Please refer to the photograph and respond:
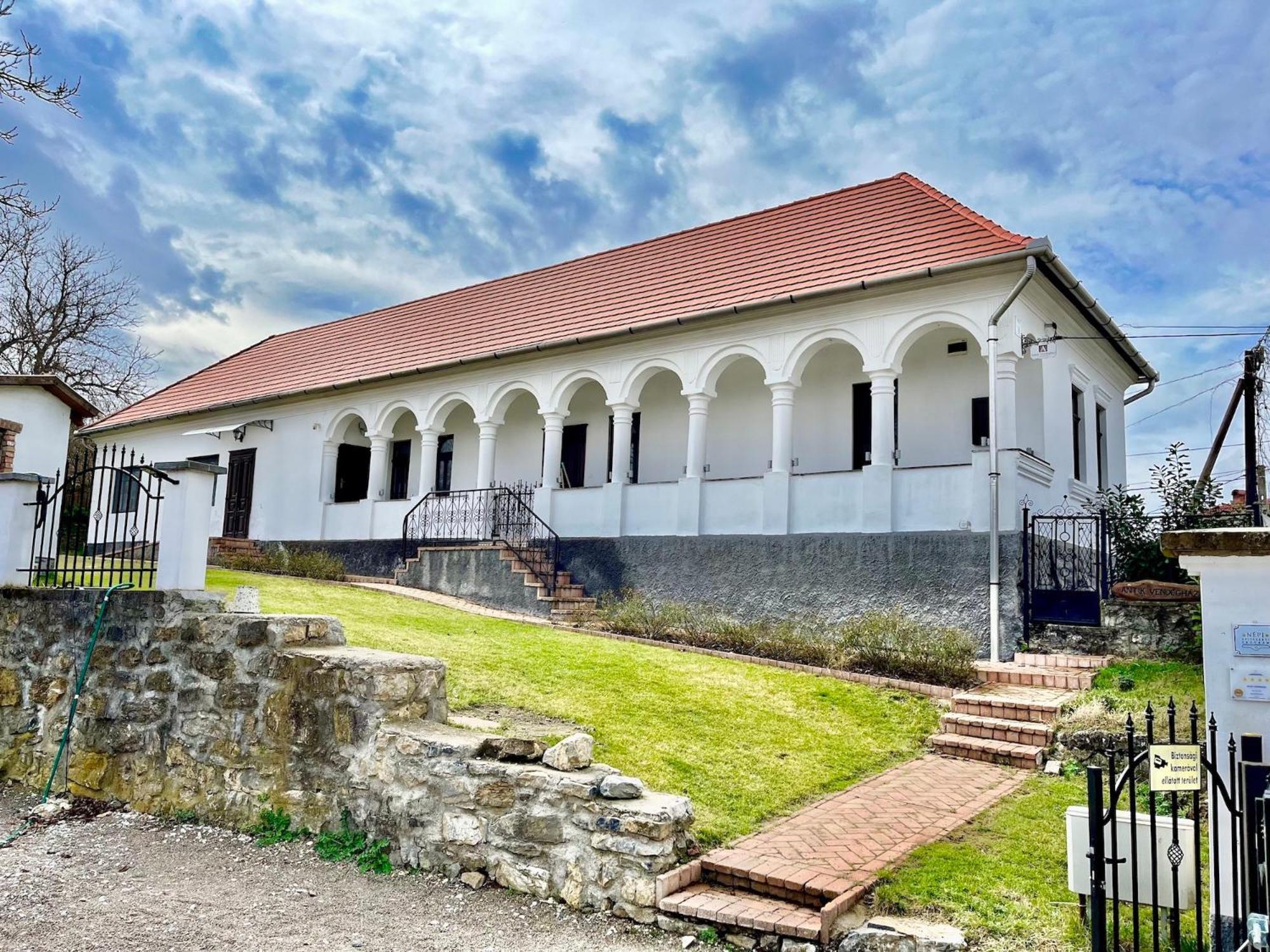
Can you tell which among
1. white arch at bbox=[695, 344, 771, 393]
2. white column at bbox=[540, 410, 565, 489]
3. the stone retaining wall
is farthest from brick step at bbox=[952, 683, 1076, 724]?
white column at bbox=[540, 410, 565, 489]

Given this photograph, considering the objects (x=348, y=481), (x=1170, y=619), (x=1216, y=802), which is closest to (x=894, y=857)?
(x=1216, y=802)

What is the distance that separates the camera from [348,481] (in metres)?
22.6

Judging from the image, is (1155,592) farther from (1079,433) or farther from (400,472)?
(400,472)

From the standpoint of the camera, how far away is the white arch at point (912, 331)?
1358 centimetres

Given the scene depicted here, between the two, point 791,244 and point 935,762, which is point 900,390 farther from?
point 935,762

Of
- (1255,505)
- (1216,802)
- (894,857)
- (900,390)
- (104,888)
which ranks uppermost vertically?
(900,390)

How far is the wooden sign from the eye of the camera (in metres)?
10.6

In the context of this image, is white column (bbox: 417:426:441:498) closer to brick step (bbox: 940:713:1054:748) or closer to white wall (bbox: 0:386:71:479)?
white wall (bbox: 0:386:71:479)

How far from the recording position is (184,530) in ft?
26.4

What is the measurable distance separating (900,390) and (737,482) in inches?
122

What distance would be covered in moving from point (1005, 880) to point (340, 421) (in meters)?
19.0

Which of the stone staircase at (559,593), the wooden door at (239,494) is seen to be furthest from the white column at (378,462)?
the stone staircase at (559,593)

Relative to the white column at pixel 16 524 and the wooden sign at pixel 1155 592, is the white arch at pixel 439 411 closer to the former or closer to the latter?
the white column at pixel 16 524

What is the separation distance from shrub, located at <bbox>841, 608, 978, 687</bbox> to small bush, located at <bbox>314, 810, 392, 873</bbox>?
672 centimetres
